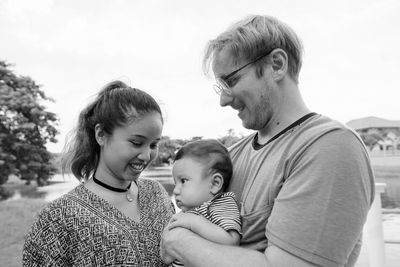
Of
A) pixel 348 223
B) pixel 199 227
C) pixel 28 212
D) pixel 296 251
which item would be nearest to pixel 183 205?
pixel 199 227

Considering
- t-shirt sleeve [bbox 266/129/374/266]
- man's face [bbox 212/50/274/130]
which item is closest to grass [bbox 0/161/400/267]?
man's face [bbox 212/50/274/130]

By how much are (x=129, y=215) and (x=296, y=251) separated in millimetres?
911

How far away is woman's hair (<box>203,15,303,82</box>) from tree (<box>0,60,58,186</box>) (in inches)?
456

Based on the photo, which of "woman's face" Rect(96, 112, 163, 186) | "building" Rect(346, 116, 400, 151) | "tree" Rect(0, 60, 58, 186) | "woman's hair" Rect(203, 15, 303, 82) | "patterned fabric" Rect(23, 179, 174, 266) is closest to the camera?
"woman's hair" Rect(203, 15, 303, 82)

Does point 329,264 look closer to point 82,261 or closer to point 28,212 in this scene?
point 82,261

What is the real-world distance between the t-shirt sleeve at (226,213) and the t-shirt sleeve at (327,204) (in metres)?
0.19

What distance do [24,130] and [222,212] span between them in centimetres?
1219

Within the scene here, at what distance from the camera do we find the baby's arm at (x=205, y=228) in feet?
4.62

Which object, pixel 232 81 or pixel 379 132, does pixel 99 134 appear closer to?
pixel 232 81

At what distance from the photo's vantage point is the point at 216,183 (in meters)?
1.61

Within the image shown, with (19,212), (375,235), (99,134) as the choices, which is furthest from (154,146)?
(19,212)

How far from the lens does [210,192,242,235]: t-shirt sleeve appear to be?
1423 millimetres

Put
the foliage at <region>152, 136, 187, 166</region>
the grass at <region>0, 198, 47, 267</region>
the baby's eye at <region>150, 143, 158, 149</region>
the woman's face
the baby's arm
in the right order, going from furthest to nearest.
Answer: the grass at <region>0, 198, 47, 267</region> → the foliage at <region>152, 136, 187, 166</region> → the baby's eye at <region>150, 143, 158, 149</region> → the woman's face → the baby's arm

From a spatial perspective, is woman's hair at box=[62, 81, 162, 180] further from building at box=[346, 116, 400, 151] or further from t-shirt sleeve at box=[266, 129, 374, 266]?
building at box=[346, 116, 400, 151]
